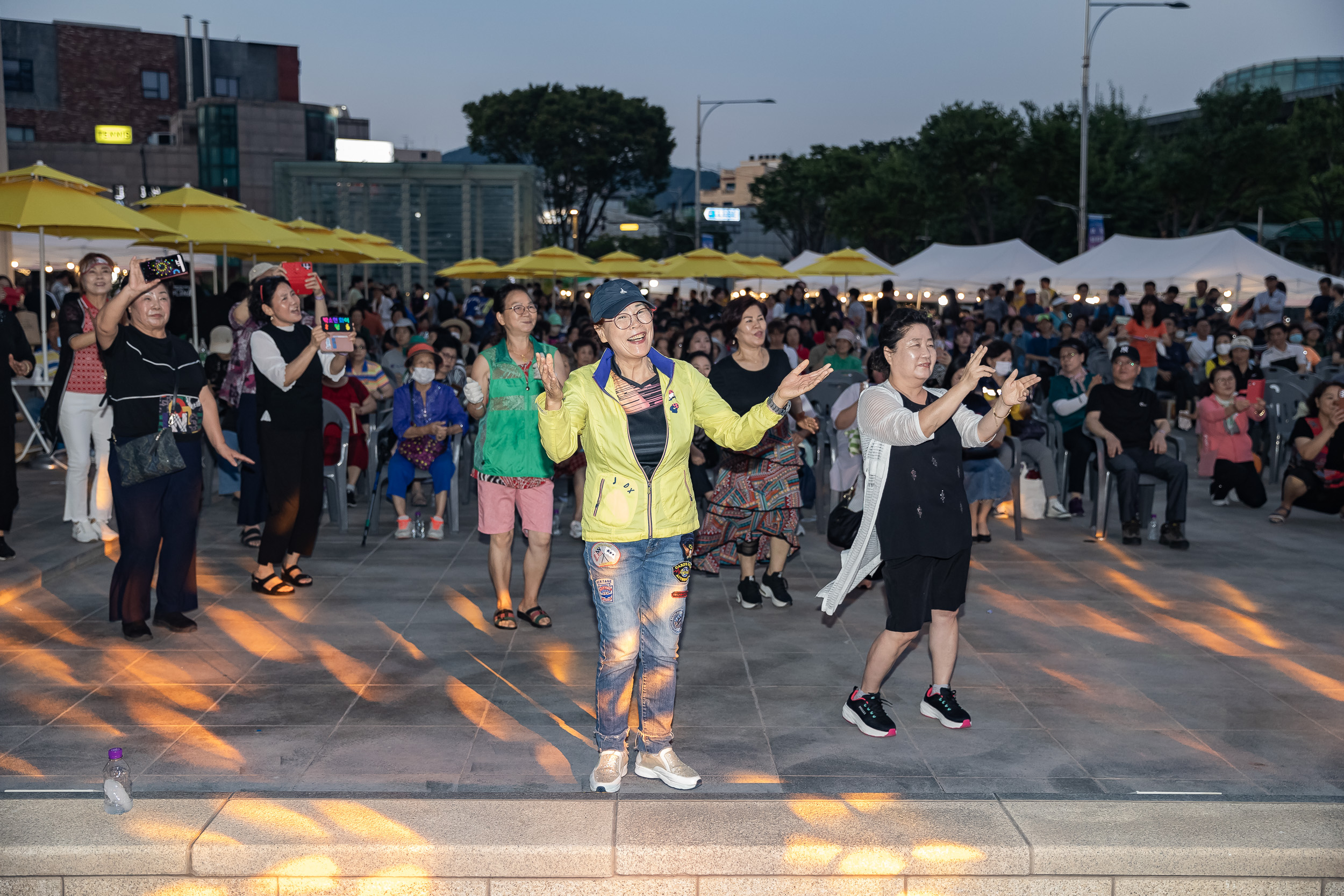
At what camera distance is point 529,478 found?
634cm

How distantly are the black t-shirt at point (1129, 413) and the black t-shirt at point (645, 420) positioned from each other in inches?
237

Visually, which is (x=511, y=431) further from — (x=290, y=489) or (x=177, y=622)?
(x=177, y=622)

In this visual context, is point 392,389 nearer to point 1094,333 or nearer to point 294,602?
point 294,602

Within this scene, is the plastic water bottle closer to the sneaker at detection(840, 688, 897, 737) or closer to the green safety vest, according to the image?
the green safety vest

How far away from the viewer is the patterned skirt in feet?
23.2

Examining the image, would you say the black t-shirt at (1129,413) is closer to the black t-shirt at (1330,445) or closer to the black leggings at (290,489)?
the black t-shirt at (1330,445)

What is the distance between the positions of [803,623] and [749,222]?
118 m

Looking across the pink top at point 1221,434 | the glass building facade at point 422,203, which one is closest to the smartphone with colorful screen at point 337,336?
the pink top at point 1221,434

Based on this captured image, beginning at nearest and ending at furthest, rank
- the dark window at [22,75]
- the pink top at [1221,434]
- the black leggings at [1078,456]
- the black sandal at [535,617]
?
the black sandal at [535,617] < the black leggings at [1078,456] < the pink top at [1221,434] < the dark window at [22,75]

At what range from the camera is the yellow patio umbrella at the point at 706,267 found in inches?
875

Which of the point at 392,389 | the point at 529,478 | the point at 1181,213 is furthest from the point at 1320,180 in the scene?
the point at 529,478

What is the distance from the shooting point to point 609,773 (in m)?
4.34

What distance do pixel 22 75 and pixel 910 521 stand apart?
247ft

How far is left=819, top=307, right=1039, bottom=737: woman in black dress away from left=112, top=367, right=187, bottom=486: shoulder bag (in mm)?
3445
